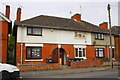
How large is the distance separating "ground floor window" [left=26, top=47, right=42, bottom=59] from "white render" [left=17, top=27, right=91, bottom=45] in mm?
867

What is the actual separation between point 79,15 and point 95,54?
25.0 feet

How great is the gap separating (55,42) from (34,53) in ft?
10.6

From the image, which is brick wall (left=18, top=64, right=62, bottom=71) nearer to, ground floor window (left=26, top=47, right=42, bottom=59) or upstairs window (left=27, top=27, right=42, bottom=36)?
ground floor window (left=26, top=47, right=42, bottom=59)

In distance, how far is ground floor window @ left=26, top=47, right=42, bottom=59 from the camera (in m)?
17.0

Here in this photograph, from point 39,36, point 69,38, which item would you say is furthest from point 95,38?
point 39,36

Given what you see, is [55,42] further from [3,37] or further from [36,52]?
[3,37]

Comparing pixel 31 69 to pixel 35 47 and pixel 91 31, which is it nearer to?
pixel 35 47

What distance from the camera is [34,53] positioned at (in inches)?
A: 681

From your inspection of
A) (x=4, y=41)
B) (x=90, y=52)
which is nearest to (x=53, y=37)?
(x=4, y=41)

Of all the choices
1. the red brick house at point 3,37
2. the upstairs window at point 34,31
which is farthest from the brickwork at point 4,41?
the upstairs window at point 34,31

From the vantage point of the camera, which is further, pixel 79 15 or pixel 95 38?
pixel 79 15

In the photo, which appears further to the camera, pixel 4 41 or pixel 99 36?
pixel 99 36

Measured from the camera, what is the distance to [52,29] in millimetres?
18609

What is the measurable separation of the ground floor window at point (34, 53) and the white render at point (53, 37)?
0.87m
